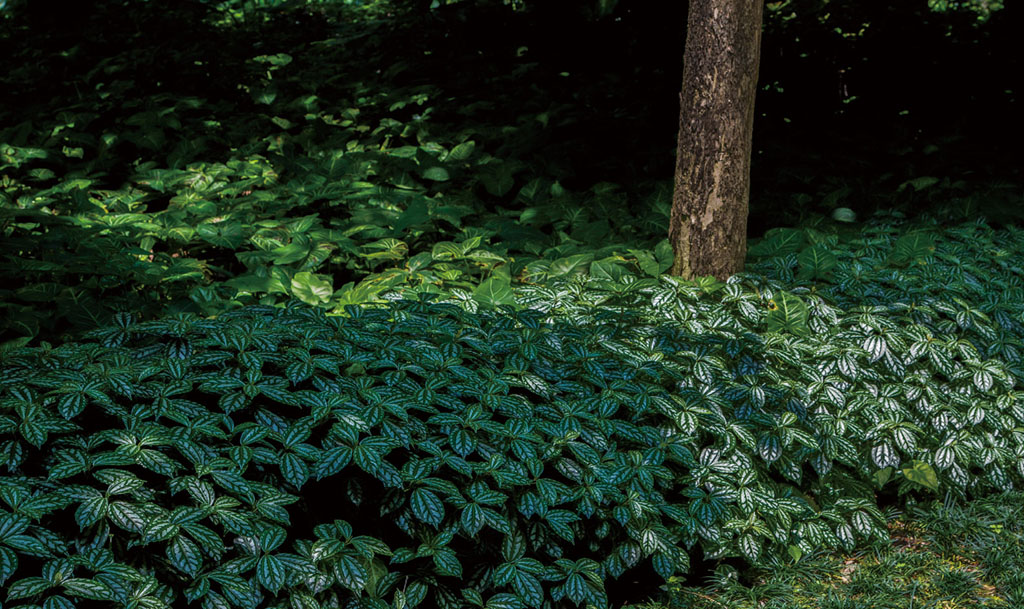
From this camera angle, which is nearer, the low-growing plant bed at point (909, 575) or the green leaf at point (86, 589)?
the green leaf at point (86, 589)

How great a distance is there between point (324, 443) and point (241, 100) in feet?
18.7

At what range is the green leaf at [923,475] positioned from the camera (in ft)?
10.8

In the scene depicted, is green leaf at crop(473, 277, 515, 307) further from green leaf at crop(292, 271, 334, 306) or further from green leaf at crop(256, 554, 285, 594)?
green leaf at crop(256, 554, 285, 594)

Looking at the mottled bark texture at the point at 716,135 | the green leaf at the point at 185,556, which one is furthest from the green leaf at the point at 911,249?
the green leaf at the point at 185,556

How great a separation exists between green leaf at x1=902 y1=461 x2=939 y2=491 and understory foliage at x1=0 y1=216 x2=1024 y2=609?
1 cm

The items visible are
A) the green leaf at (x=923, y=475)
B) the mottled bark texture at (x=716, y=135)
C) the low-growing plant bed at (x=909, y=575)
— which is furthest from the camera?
the mottled bark texture at (x=716, y=135)

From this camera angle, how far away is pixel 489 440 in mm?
2691

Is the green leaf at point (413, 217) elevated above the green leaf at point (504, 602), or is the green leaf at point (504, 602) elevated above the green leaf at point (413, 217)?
the green leaf at point (413, 217)

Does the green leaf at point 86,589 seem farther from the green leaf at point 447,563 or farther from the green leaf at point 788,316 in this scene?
the green leaf at point 788,316

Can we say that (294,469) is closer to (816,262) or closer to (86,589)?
(86,589)

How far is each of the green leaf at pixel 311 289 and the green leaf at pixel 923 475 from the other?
8.55 ft

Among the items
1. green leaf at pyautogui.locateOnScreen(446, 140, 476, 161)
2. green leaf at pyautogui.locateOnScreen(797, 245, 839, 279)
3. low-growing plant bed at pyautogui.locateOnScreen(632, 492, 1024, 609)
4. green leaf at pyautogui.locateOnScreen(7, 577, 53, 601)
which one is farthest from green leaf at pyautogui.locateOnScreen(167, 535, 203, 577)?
green leaf at pyautogui.locateOnScreen(446, 140, 476, 161)

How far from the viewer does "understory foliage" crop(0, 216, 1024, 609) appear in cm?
219

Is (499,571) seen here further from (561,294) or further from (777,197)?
(777,197)
